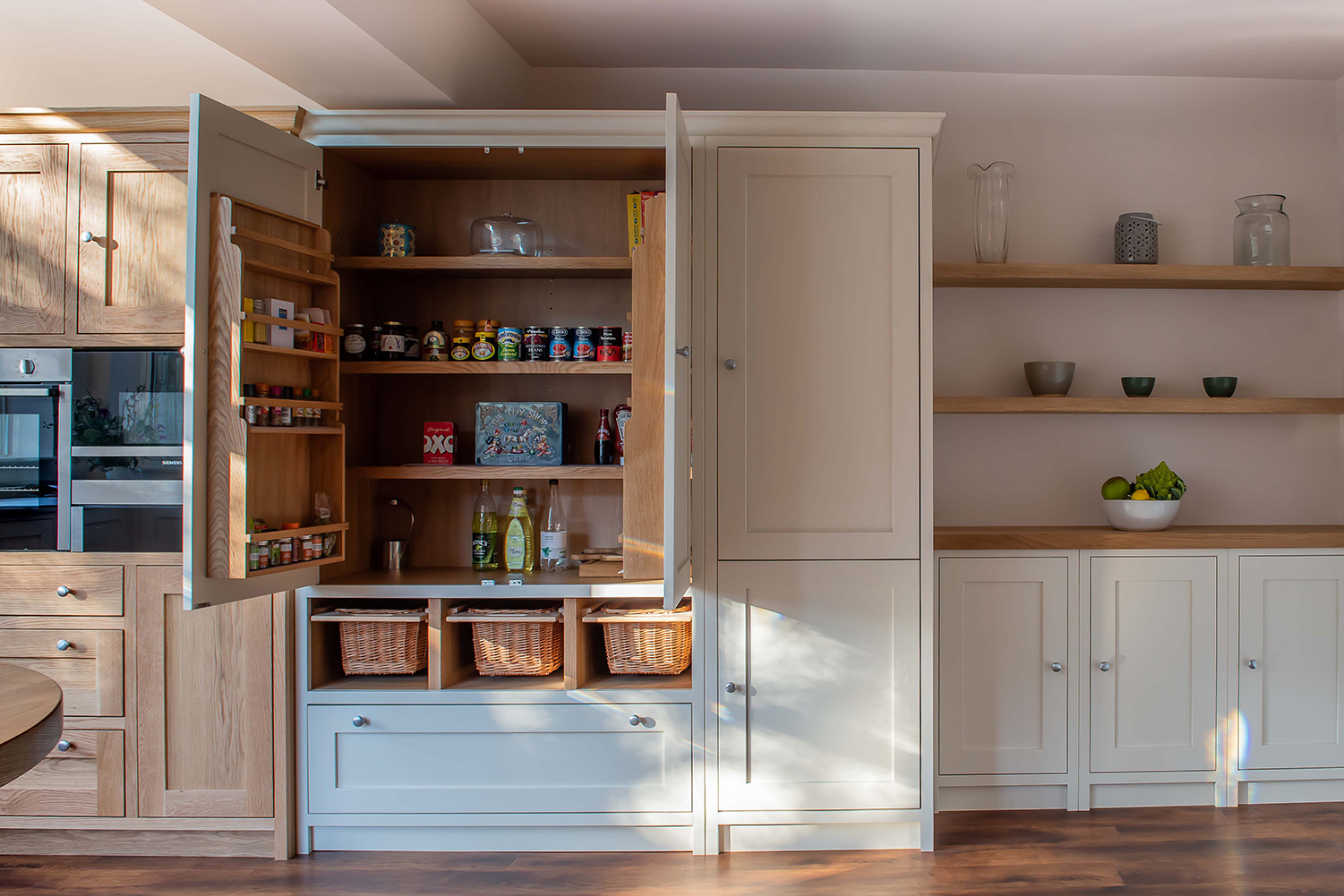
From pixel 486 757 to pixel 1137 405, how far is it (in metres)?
2.26

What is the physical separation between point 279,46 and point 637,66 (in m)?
Answer: 1.18

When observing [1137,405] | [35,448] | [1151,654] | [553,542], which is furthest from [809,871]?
[35,448]

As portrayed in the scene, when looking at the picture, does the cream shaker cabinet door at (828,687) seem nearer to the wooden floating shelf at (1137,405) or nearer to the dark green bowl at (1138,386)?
the wooden floating shelf at (1137,405)

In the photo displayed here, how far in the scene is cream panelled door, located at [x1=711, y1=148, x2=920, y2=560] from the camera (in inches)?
84.8

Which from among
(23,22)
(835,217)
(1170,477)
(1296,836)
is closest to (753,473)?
(835,217)

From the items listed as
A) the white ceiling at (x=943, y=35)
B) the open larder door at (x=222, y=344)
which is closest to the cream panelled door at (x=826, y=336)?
the white ceiling at (x=943, y=35)

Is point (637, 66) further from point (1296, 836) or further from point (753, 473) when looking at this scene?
point (1296, 836)

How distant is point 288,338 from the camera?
1.96m

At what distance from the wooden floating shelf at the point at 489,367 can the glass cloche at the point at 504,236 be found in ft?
1.20

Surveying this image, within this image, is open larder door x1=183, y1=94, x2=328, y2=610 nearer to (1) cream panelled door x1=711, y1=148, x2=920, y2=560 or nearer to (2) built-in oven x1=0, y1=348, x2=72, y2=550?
(2) built-in oven x1=0, y1=348, x2=72, y2=550

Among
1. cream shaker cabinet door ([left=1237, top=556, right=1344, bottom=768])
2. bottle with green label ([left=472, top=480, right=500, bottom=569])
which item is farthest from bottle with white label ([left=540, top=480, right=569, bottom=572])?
cream shaker cabinet door ([left=1237, top=556, right=1344, bottom=768])

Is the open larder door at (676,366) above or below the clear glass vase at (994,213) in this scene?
below

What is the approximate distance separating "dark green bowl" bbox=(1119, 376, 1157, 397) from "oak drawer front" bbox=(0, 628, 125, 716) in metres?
3.10

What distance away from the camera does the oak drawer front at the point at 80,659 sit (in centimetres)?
212
